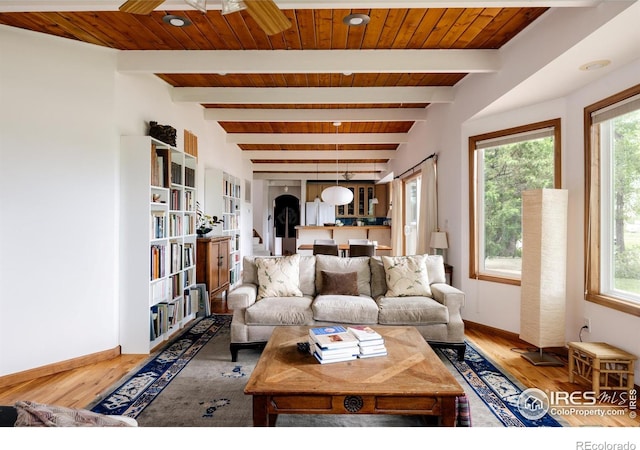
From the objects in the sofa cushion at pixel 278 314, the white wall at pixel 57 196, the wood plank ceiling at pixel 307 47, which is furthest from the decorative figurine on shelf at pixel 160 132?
the sofa cushion at pixel 278 314

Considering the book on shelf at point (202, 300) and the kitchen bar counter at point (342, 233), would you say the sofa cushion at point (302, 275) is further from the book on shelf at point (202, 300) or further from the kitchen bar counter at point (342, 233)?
the kitchen bar counter at point (342, 233)

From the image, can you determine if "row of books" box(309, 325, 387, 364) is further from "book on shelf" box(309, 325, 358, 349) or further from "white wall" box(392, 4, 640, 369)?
"white wall" box(392, 4, 640, 369)

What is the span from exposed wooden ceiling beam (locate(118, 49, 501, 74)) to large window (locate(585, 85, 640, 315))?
108cm

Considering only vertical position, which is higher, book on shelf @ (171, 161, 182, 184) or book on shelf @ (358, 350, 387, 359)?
book on shelf @ (171, 161, 182, 184)

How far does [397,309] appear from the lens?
11.4ft

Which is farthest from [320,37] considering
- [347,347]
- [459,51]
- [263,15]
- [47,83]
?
[347,347]

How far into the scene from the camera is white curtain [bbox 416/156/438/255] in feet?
18.1

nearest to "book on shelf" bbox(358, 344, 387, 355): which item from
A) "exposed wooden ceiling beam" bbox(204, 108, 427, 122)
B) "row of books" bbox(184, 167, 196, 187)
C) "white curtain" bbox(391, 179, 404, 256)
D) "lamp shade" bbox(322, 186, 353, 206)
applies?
"row of books" bbox(184, 167, 196, 187)

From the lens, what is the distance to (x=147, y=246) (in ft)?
11.9

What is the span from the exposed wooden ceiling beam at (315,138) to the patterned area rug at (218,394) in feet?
14.0

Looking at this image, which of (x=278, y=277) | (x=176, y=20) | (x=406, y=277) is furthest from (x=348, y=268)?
(x=176, y=20)

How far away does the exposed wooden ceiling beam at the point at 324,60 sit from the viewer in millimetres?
3635

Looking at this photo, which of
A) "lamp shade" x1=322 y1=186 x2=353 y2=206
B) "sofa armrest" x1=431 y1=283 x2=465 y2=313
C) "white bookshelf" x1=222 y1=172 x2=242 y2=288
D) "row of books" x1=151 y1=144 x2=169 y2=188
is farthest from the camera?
"lamp shade" x1=322 y1=186 x2=353 y2=206

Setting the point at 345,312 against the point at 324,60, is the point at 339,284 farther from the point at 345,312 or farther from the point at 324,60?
the point at 324,60
